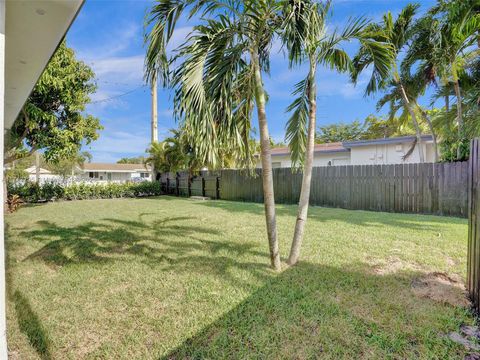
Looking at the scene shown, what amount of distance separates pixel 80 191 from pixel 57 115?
6.32 meters

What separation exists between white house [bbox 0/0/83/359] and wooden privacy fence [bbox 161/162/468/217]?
184 inches

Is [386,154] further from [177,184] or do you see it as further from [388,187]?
[177,184]

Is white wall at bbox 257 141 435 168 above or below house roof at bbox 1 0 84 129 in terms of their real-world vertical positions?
below

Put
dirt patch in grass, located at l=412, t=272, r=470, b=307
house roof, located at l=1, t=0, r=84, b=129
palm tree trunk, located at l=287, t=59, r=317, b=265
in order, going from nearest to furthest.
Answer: house roof, located at l=1, t=0, r=84, b=129 → dirt patch in grass, located at l=412, t=272, r=470, b=307 → palm tree trunk, located at l=287, t=59, r=317, b=265

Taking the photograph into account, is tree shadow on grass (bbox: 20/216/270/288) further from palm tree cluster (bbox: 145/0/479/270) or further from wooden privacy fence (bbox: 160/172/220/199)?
wooden privacy fence (bbox: 160/172/220/199)

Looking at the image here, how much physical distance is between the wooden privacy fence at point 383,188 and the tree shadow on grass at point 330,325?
12.6 feet

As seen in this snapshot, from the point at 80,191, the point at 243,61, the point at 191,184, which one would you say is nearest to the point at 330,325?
the point at 243,61

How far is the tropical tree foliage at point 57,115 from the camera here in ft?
32.2

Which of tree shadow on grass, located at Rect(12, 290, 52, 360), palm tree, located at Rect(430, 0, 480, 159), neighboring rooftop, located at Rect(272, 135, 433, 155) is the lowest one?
tree shadow on grass, located at Rect(12, 290, 52, 360)

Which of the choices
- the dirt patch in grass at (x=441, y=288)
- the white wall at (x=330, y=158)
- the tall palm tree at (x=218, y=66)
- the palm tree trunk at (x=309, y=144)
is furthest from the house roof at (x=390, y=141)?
the tall palm tree at (x=218, y=66)

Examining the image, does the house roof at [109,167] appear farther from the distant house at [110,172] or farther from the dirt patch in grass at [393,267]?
the dirt patch in grass at [393,267]

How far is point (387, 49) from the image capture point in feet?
12.8

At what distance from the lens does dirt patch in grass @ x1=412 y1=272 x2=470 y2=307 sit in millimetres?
3158

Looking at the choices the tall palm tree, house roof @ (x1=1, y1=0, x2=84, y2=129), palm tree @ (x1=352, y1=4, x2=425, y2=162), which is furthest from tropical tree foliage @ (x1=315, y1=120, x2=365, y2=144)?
house roof @ (x1=1, y1=0, x2=84, y2=129)
